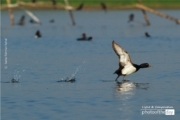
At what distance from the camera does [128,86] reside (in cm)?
2127

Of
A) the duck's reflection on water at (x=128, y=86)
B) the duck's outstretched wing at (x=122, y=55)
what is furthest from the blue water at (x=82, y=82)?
the duck's outstretched wing at (x=122, y=55)

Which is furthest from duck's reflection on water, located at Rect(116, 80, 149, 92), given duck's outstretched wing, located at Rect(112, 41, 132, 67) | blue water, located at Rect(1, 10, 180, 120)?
duck's outstretched wing, located at Rect(112, 41, 132, 67)

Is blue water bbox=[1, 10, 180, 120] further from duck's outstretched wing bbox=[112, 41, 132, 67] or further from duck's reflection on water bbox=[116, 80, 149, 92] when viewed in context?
duck's outstretched wing bbox=[112, 41, 132, 67]

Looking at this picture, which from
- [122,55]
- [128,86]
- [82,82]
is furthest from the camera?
[82,82]

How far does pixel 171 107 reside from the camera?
1745 cm

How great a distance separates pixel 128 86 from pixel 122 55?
3.02 ft

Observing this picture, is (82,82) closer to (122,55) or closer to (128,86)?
(122,55)

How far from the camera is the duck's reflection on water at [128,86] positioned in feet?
67.8

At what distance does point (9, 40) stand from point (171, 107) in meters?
28.7

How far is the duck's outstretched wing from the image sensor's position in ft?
70.4

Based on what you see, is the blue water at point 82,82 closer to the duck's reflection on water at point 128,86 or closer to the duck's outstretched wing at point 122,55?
the duck's reflection on water at point 128,86

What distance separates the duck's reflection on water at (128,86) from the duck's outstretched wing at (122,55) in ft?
1.78

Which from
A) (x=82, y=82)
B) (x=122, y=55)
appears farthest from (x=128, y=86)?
(x=82, y=82)

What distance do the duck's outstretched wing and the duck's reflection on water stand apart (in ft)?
1.78
